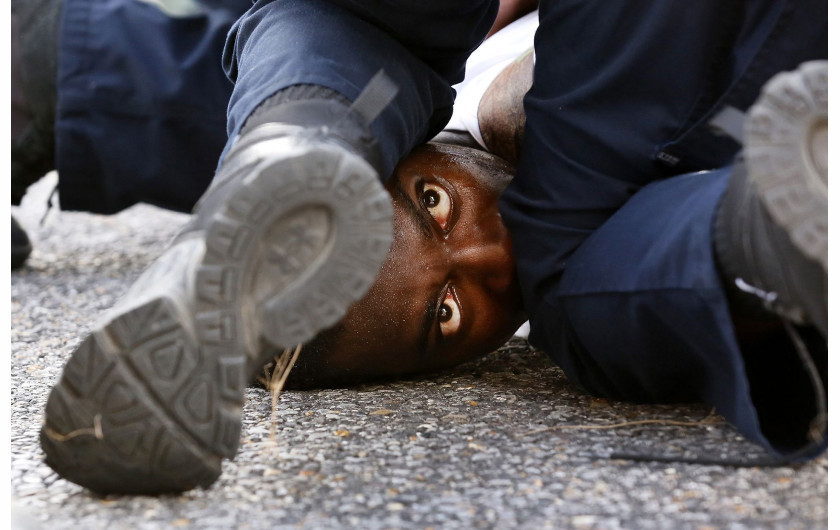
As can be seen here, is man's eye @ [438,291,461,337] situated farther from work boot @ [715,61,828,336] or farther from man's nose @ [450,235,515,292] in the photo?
work boot @ [715,61,828,336]

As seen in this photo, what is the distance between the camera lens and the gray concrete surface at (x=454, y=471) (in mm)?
825

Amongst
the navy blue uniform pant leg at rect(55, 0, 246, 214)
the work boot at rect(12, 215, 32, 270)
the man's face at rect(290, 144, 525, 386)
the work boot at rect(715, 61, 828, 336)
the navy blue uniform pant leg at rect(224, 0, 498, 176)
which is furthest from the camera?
the work boot at rect(12, 215, 32, 270)

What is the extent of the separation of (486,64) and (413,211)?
61 centimetres

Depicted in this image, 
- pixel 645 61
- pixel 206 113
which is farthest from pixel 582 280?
pixel 206 113

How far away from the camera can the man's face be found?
121 centimetres

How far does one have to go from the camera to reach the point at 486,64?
5.77ft

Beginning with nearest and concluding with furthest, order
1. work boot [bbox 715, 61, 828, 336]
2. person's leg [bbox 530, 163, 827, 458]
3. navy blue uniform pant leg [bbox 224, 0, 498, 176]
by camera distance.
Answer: work boot [bbox 715, 61, 828, 336] → person's leg [bbox 530, 163, 827, 458] → navy blue uniform pant leg [bbox 224, 0, 498, 176]

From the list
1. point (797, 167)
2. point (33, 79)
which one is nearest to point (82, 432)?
point (797, 167)

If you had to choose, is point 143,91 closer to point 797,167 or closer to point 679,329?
point 679,329

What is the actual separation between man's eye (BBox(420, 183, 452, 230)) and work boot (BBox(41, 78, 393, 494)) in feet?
1.44

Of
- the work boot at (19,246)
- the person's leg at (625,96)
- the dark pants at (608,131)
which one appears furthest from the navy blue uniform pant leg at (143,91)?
the person's leg at (625,96)

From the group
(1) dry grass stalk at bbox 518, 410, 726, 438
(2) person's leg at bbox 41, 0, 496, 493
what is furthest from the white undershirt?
(2) person's leg at bbox 41, 0, 496, 493

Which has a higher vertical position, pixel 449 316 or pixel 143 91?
pixel 143 91

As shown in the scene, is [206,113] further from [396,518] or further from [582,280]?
[396,518]
